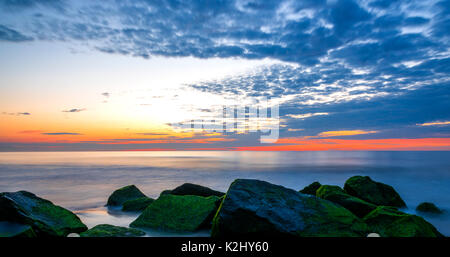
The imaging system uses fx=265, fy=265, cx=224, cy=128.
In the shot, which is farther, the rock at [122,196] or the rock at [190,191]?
the rock at [122,196]

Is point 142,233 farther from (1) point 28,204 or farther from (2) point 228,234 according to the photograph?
(1) point 28,204

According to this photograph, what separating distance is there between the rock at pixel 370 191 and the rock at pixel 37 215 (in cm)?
990

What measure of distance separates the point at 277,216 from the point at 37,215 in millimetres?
6094

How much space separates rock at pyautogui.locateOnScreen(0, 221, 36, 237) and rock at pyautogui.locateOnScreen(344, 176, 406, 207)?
35.1 feet

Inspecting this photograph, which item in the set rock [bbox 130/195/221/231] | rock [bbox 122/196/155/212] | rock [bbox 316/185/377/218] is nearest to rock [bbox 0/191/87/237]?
rock [bbox 130/195/221/231]

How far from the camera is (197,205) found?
7805 mm

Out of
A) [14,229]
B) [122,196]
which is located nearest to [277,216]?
[14,229]

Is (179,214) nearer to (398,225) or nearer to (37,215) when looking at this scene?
(37,215)

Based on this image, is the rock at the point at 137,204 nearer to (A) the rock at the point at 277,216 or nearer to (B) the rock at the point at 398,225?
(A) the rock at the point at 277,216

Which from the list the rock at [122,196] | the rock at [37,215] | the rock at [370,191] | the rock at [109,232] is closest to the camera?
the rock at [109,232]

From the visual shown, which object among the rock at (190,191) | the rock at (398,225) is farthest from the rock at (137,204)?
the rock at (398,225)

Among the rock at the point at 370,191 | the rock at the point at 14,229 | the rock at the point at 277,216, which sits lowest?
the rock at the point at 370,191

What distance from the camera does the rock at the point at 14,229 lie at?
5412 millimetres
